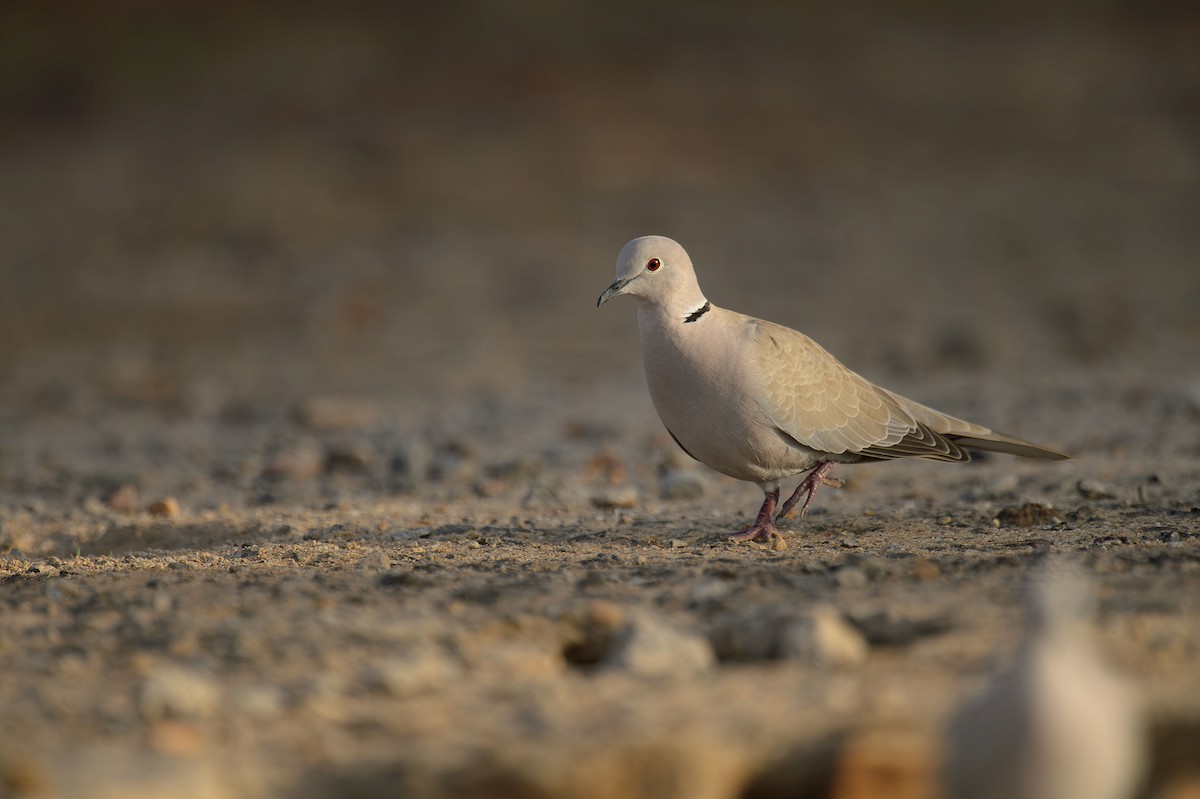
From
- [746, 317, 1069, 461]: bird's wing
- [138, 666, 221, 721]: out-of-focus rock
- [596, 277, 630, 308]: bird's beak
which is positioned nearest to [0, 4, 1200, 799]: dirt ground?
[138, 666, 221, 721]: out-of-focus rock

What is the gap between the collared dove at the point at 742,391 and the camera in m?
5.17

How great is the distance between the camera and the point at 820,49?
62.7ft

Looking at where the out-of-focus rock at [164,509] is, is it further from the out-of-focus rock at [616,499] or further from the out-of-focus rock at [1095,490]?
the out-of-focus rock at [1095,490]

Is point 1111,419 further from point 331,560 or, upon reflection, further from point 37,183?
point 37,183

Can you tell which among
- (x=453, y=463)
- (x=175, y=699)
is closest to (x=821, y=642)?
(x=175, y=699)

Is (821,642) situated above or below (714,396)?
below

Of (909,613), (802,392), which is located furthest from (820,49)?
(909,613)

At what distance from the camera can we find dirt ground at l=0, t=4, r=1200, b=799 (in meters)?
3.14

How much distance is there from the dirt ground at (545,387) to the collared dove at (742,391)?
12.3 inches

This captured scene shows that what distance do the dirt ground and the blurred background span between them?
7 centimetres

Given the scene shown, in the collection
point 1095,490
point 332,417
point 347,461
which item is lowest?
point 347,461

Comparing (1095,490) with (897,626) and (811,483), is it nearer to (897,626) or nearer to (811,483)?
(811,483)

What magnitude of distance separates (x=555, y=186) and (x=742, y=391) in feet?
35.4

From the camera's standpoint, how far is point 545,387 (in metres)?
10.2
